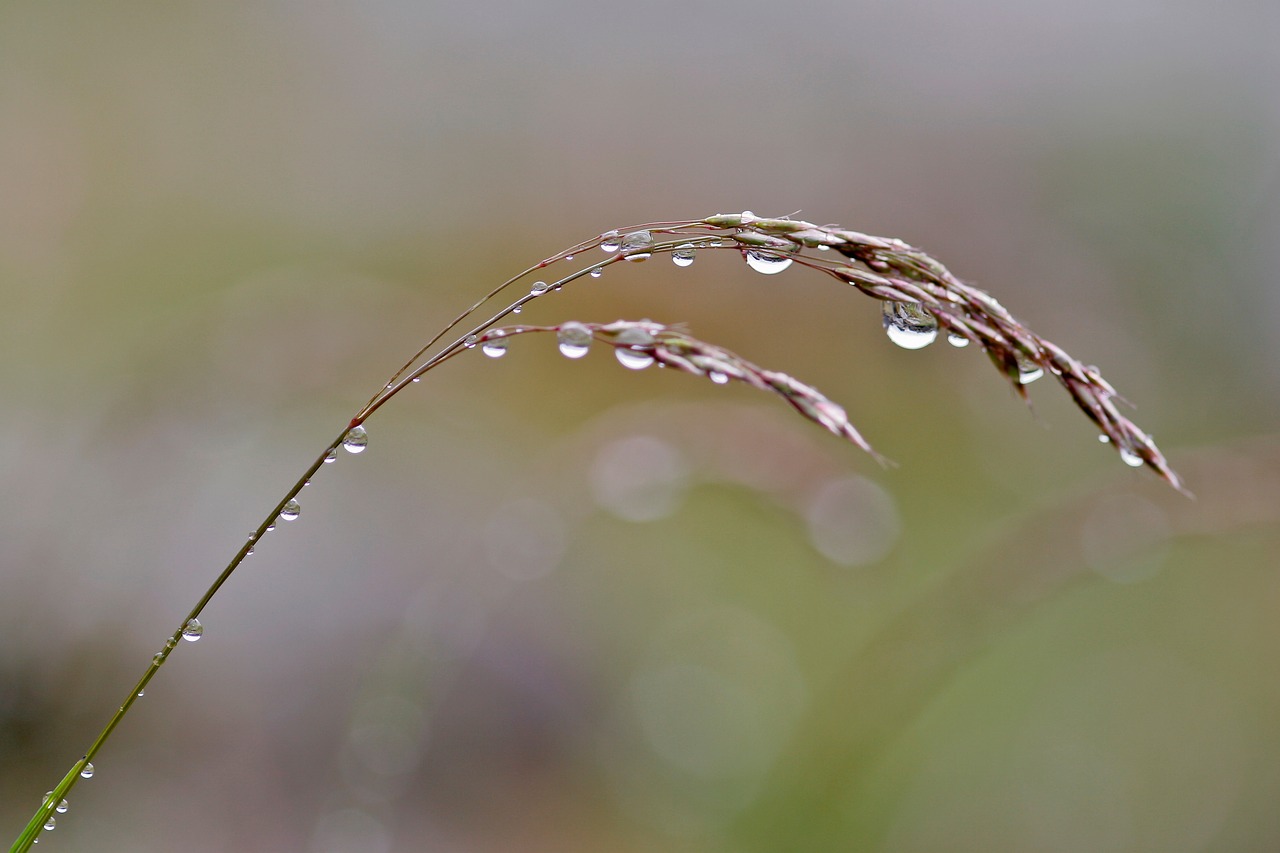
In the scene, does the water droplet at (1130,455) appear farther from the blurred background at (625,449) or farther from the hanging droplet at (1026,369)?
the blurred background at (625,449)

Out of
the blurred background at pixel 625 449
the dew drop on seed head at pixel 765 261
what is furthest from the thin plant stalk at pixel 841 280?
the blurred background at pixel 625 449

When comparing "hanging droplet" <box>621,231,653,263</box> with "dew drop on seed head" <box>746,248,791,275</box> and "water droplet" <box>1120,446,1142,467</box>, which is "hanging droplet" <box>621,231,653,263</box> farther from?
"water droplet" <box>1120,446,1142,467</box>

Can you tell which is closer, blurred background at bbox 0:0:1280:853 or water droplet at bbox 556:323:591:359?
water droplet at bbox 556:323:591:359

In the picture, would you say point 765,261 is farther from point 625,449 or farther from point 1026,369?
point 625,449

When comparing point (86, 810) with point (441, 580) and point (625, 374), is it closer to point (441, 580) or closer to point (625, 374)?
point (441, 580)

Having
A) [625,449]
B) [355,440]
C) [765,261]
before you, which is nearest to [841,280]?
[765,261]

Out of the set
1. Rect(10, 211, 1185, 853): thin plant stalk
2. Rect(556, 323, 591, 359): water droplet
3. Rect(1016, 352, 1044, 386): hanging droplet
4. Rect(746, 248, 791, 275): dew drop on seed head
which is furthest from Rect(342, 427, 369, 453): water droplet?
Rect(1016, 352, 1044, 386): hanging droplet

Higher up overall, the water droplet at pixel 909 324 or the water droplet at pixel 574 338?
the water droplet at pixel 909 324
